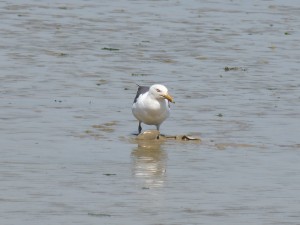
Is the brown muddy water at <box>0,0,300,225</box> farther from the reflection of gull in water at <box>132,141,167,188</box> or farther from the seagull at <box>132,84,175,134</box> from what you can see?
the seagull at <box>132,84,175,134</box>

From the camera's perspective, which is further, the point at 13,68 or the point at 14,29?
the point at 14,29

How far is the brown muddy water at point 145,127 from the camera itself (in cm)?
1356

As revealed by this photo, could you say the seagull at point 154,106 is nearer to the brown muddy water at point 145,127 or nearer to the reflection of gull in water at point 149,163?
the brown muddy water at point 145,127

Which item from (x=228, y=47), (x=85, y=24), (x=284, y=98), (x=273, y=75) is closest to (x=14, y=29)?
A: (x=85, y=24)

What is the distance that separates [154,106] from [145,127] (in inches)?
43.2

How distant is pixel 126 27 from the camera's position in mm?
30500

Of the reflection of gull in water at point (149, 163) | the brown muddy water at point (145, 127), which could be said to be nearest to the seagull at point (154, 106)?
the brown muddy water at point (145, 127)

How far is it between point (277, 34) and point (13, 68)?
8.83 metres

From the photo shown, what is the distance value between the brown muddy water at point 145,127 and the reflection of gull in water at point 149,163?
20 mm

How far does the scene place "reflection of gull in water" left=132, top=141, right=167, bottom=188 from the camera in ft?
49.0

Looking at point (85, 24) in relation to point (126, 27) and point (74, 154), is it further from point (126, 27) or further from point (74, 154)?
point (74, 154)

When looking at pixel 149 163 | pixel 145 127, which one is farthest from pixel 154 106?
pixel 149 163

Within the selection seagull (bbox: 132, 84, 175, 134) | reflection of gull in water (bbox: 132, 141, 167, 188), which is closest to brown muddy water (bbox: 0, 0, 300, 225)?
reflection of gull in water (bbox: 132, 141, 167, 188)

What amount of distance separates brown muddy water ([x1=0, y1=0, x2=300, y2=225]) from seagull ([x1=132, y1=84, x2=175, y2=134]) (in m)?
0.35
